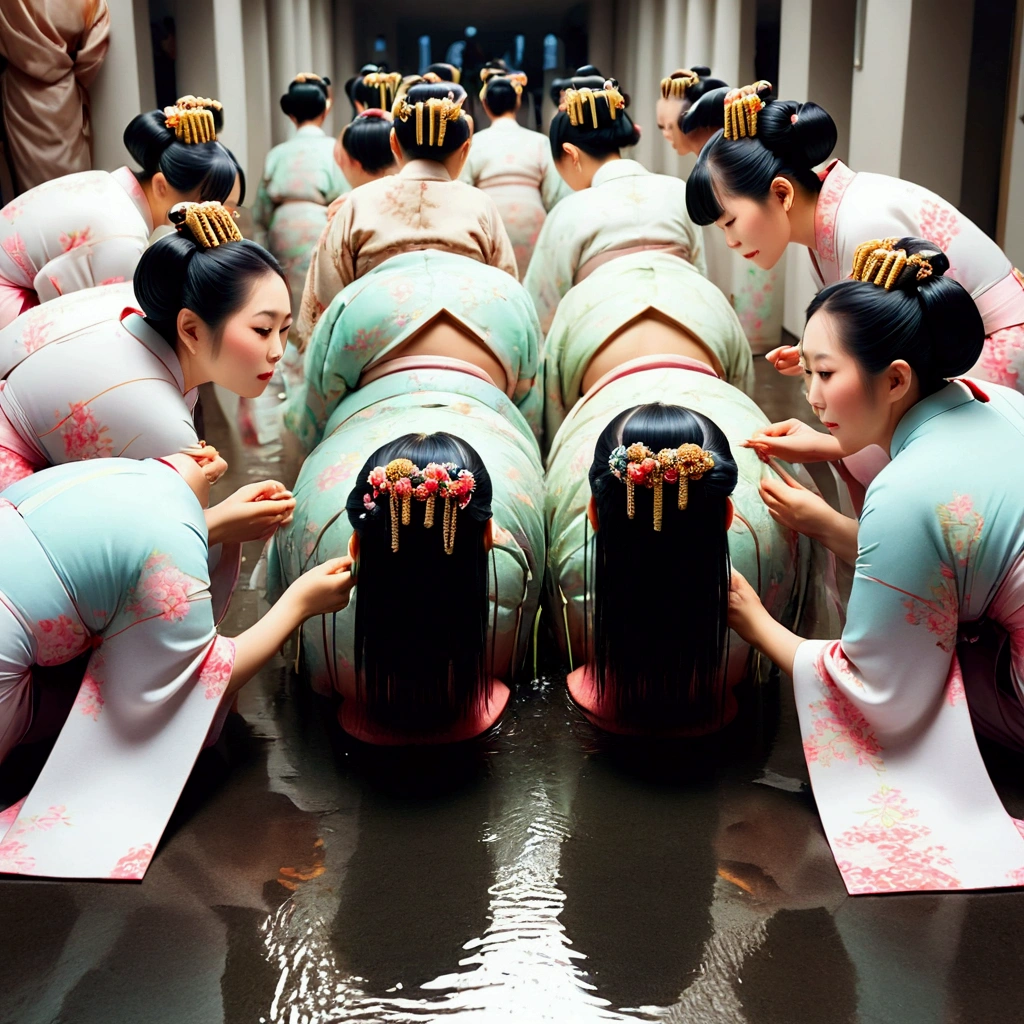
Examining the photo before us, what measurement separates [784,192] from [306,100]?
4.91 meters

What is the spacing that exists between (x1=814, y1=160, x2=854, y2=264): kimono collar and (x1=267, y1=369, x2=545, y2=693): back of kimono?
83 centimetres

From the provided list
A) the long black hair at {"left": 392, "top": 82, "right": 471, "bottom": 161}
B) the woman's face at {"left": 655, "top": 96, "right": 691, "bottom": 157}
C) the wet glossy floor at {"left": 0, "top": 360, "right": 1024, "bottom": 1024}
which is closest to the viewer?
the wet glossy floor at {"left": 0, "top": 360, "right": 1024, "bottom": 1024}

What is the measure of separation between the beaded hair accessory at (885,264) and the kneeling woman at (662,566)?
38 centimetres

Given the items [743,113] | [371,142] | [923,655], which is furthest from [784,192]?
[371,142]

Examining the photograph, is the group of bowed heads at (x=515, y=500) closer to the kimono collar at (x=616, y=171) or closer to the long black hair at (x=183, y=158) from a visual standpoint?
the long black hair at (x=183, y=158)

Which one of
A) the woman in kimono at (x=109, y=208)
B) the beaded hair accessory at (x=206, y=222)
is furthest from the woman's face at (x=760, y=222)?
the woman in kimono at (x=109, y=208)

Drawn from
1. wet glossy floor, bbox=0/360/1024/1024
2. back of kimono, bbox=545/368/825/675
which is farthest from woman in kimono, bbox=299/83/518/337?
wet glossy floor, bbox=0/360/1024/1024

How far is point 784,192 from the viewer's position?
108 inches

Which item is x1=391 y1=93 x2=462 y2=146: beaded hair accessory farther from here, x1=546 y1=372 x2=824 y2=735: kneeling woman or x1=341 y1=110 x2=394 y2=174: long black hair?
x1=546 y1=372 x2=824 y2=735: kneeling woman

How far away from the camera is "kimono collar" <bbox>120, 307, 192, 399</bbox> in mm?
2607

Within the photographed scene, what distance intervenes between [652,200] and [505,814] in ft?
9.00

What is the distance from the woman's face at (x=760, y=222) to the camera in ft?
9.01

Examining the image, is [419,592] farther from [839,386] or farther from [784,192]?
[784,192]

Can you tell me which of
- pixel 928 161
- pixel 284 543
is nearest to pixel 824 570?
pixel 284 543
